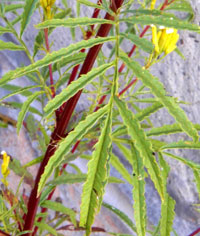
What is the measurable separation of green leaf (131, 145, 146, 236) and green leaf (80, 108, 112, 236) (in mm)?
40

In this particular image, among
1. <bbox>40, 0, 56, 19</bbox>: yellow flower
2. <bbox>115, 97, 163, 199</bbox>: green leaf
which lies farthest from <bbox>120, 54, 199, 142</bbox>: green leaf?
<bbox>40, 0, 56, 19</bbox>: yellow flower

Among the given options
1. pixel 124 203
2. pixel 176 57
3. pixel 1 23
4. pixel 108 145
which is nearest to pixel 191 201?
pixel 124 203

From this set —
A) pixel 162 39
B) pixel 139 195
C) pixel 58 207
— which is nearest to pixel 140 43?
pixel 162 39

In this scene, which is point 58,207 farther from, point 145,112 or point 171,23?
point 171,23

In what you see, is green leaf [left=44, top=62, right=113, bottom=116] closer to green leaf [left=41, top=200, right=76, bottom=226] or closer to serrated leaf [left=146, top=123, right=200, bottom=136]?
serrated leaf [left=146, top=123, right=200, bottom=136]

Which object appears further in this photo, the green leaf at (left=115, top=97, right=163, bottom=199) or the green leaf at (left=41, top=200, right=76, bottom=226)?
the green leaf at (left=41, top=200, right=76, bottom=226)

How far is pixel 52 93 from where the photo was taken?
1.30ft

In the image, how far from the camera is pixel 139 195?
0.29 metres

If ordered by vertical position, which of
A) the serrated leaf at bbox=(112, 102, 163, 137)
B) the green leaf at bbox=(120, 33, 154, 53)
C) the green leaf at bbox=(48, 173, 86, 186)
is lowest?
the green leaf at bbox=(48, 173, 86, 186)

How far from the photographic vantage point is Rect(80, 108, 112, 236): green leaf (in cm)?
25

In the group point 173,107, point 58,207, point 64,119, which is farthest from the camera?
point 58,207

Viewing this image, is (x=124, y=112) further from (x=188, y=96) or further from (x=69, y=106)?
(x=188, y=96)

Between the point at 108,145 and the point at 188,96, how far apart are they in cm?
44

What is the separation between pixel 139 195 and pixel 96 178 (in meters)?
0.06
